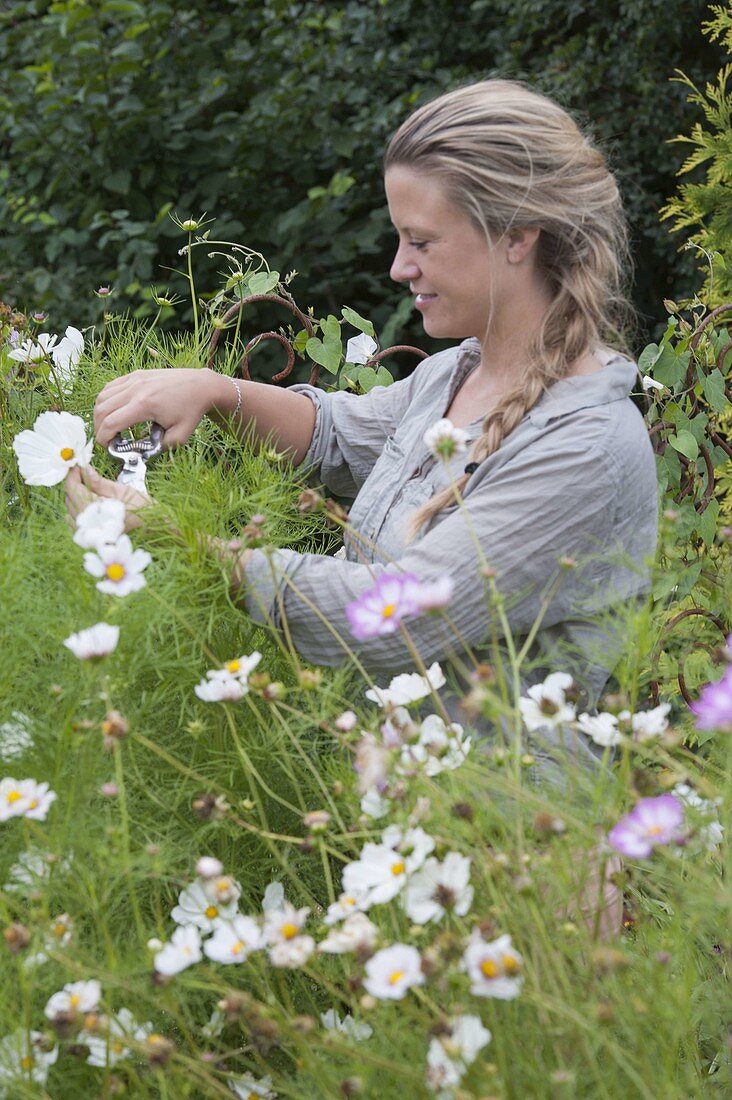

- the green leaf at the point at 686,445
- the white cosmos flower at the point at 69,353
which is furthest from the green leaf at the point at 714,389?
the white cosmos flower at the point at 69,353

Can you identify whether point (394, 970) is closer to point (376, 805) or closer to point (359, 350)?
point (376, 805)

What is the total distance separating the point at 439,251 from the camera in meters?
1.52

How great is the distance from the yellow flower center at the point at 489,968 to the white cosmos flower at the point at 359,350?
4.41 ft

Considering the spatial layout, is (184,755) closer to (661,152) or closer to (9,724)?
(9,724)

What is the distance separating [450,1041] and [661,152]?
3559 mm

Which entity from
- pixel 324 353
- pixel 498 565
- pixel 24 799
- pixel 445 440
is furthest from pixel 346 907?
pixel 324 353

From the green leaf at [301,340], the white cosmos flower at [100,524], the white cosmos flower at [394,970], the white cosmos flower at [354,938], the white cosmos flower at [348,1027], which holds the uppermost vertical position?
the white cosmos flower at [100,524]

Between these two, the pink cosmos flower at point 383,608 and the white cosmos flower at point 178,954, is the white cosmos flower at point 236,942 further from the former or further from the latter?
the pink cosmos flower at point 383,608

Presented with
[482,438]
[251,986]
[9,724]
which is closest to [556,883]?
[251,986]

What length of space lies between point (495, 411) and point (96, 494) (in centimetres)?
47

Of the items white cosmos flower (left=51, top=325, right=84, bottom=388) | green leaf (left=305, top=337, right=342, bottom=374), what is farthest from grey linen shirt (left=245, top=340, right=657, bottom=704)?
green leaf (left=305, top=337, right=342, bottom=374)

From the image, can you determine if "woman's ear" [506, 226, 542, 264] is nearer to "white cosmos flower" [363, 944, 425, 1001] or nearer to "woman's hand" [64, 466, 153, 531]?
"woman's hand" [64, 466, 153, 531]

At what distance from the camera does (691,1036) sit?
114cm

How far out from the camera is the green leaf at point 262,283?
192 centimetres
